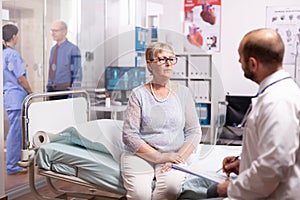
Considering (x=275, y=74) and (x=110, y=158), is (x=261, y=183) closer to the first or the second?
(x=275, y=74)

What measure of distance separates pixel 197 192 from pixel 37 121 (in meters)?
1.03

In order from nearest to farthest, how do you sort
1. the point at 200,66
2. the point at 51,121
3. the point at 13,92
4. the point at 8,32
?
the point at 51,121 < the point at 8,32 < the point at 13,92 < the point at 200,66

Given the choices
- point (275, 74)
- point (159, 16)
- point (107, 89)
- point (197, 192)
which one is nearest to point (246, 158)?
point (275, 74)

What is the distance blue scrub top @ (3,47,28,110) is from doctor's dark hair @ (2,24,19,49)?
0.08 meters

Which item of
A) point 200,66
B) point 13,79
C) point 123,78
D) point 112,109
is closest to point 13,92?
point 13,79

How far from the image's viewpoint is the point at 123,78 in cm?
340

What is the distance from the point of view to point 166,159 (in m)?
1.96

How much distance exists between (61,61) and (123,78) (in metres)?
0.63

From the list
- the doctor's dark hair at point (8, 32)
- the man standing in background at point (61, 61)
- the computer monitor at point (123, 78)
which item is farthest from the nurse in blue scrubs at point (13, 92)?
the computer monitor at point (123, 78)

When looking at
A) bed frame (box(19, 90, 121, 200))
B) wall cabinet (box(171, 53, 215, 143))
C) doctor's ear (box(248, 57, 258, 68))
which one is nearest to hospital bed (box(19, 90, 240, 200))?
bed frame (box(19, 90, 121, 200))

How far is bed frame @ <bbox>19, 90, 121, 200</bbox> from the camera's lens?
7.06ft

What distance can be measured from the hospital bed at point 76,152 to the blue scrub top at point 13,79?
91 centimetres

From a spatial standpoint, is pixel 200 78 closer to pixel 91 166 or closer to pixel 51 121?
pixel 51 121

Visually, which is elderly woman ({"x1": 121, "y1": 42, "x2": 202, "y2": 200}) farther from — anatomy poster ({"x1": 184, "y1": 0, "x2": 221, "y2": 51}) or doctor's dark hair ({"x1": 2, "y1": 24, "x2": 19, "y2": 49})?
anatomy poster ({"x1": 184, "y1": 0, "x2": 221, "y2": 51})
